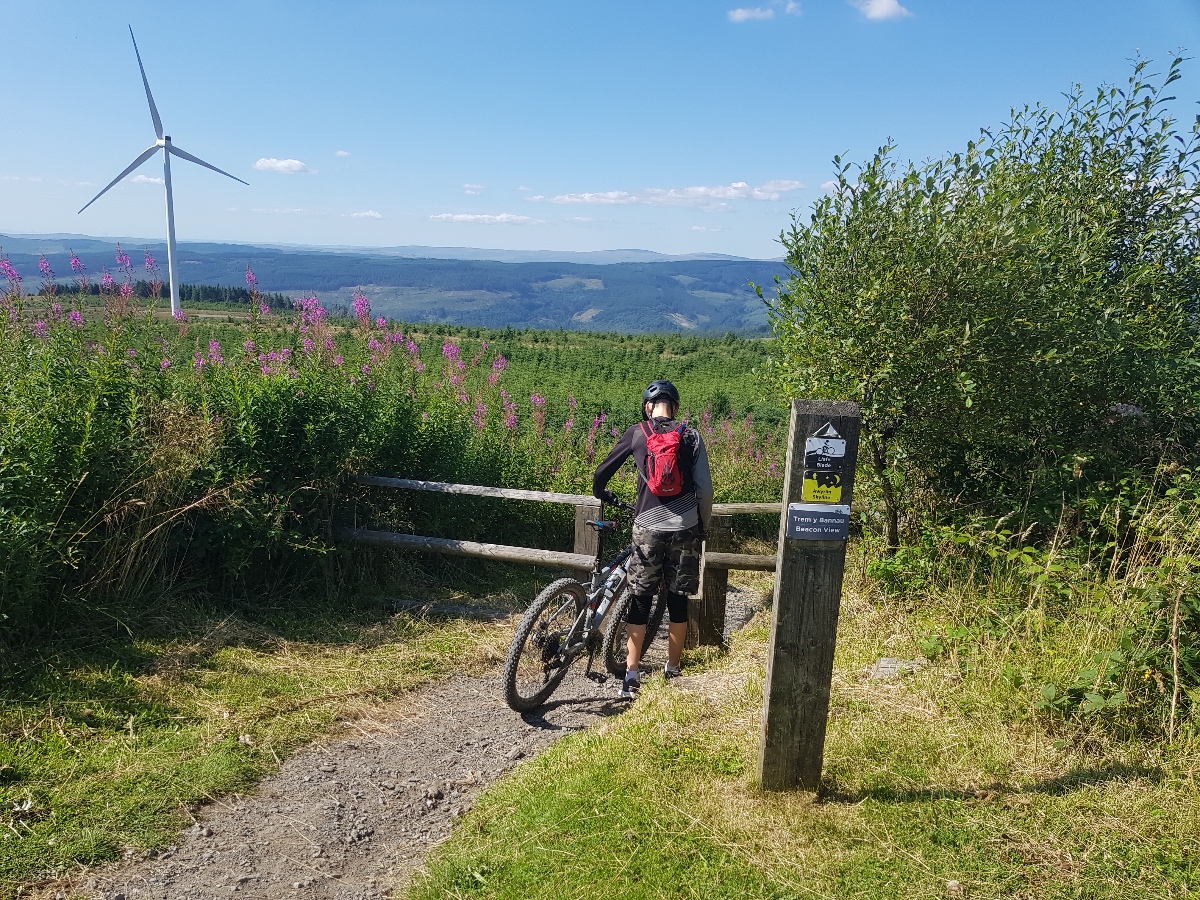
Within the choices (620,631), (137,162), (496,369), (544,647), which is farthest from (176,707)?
(137,162)

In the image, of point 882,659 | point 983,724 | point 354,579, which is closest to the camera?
point 983,724

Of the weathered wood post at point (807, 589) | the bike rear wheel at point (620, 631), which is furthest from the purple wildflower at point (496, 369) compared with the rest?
the weathered wood post at point (807, 589)

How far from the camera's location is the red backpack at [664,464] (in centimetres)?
515

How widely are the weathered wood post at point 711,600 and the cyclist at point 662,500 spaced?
1169 mm

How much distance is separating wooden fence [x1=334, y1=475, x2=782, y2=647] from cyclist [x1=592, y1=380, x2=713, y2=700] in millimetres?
1094

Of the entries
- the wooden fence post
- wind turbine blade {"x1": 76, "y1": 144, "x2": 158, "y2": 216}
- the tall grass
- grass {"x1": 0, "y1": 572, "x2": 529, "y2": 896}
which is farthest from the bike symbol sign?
wind turbine blade {"x1": 76, "y1": 144, "x2": 158, "y2": 216}

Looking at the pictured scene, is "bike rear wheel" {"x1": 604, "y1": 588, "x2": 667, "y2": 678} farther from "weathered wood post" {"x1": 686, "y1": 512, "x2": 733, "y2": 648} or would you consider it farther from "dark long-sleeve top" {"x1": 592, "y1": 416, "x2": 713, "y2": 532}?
"dark long-sleeve top" {"x1": 592, "y1": 416, "x2": 713, "y2": 532}

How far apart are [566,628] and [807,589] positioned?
96.6 inches

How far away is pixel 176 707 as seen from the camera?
500 centimetres

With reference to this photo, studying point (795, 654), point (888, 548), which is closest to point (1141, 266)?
point (888, 548)

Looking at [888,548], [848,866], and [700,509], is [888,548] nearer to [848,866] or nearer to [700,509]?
[700,509]

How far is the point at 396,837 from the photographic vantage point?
4.01 meters

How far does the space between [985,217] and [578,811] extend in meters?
5.37

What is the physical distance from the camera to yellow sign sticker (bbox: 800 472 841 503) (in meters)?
3.66
